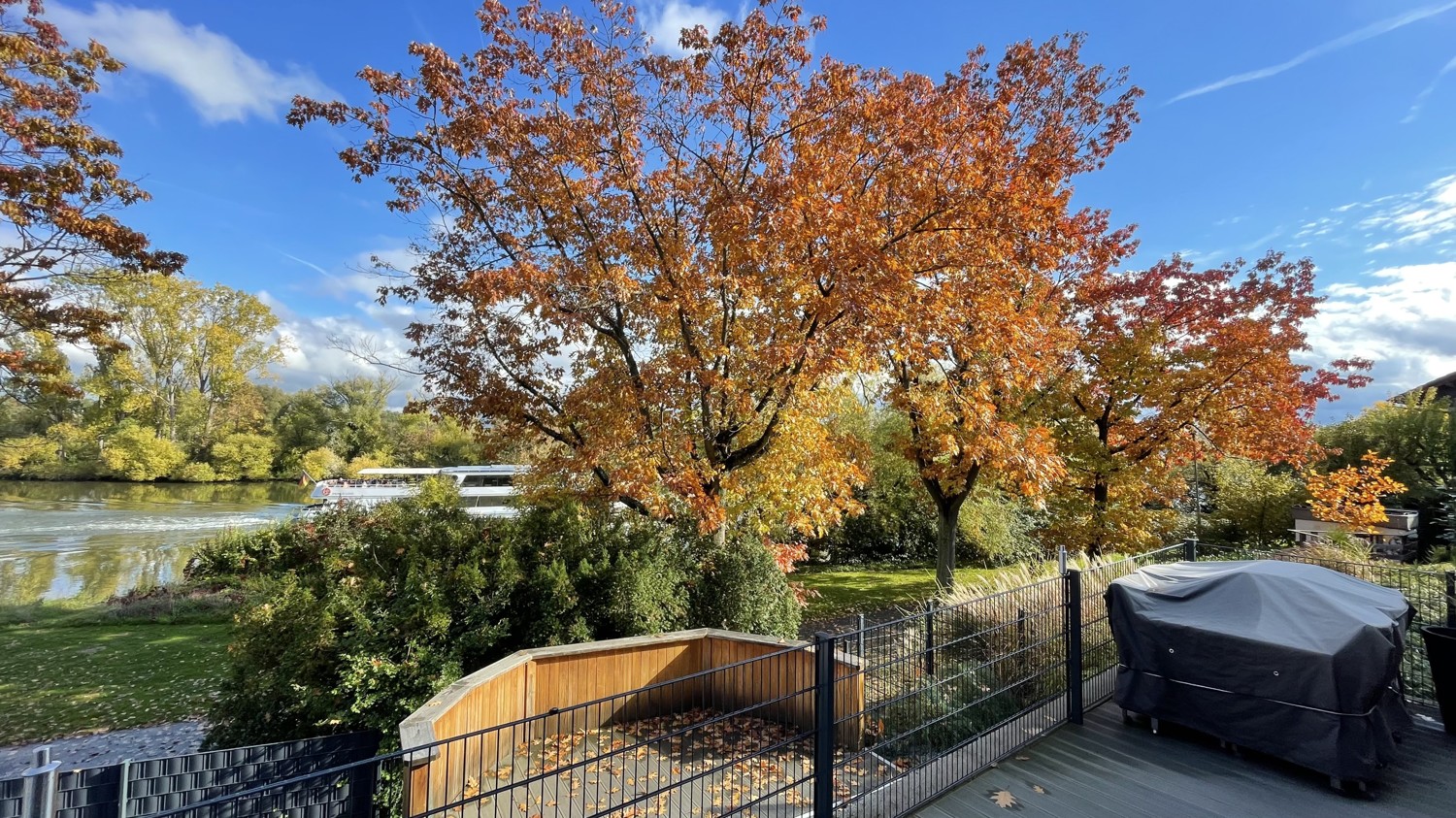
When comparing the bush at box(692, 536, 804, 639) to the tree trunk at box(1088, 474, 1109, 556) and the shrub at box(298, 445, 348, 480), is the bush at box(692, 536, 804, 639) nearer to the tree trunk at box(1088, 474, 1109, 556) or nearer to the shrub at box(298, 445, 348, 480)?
the tree trunk at box(1088, 474, 1109, 556)

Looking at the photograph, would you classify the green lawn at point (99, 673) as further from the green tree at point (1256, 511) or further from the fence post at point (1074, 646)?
the green tree at point (1256, 511)

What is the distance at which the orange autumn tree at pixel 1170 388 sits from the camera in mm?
10094

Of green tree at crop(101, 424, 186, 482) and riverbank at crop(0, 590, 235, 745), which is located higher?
green tree at crop(101, 424, 186, 482)

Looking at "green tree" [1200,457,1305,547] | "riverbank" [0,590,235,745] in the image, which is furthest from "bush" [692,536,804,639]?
"green tree" [1200,457,1305,547]

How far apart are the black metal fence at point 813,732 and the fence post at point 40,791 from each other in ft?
3.39

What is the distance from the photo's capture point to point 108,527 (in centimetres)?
2472

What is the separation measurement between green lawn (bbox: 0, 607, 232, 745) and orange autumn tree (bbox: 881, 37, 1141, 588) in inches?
341

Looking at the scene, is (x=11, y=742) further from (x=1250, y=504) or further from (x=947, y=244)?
(x=1250, y=504)

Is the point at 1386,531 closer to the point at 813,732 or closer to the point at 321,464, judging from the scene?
the point at 813,732

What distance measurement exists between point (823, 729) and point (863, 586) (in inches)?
476

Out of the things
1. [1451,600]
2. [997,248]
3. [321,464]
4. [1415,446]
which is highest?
[997,248]

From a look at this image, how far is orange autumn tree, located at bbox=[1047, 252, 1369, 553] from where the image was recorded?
10094 millimetres

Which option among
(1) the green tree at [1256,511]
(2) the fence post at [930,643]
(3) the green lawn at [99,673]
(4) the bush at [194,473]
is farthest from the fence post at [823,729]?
(4) the bush at [194,473]

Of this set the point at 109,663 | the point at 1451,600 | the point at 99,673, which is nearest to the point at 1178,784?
the point at 1451,600
